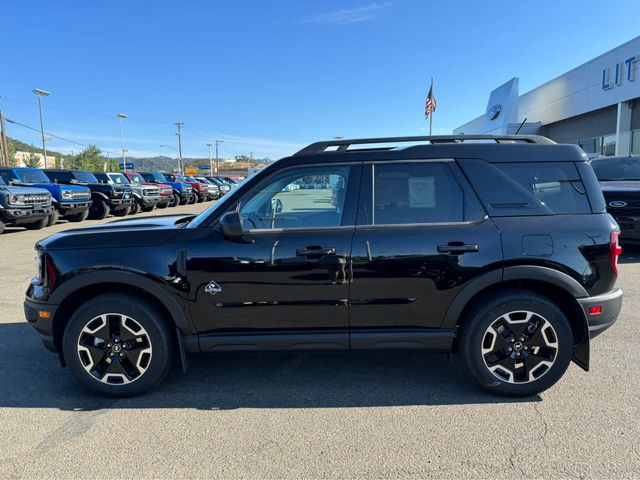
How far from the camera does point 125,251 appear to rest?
3.14 metres

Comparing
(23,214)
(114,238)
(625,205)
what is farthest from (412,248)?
(23,214)

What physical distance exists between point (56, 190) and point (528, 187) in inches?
598

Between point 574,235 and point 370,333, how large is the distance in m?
1.58

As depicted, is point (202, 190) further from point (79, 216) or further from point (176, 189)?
point (79, 216)

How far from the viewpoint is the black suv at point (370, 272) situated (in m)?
3.08

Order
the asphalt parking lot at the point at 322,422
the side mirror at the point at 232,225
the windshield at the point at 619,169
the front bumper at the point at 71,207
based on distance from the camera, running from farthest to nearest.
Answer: the front bumper at the point at 71,207 < the windshield at the point at 619,169 < the side mirror at the point at 232,225 < the asphalt parking lot at the point at 322,422

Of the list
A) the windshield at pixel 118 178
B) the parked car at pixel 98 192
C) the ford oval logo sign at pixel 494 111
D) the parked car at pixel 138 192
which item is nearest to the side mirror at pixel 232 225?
the parked car at pixel 98 192

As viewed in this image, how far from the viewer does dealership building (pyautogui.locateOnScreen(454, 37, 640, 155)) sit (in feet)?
68.3

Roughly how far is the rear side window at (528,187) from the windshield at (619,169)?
24.0 ft

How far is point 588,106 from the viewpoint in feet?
78.8

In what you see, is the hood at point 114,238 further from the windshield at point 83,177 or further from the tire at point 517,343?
the windshield at point 83,177

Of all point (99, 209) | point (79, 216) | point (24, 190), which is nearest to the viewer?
point (24, 190)

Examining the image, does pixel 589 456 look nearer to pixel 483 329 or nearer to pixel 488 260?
pixel 483 329

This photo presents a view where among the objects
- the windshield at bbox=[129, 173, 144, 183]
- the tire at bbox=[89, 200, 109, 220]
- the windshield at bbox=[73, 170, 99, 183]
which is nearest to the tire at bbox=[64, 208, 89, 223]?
the tire at bbox=[89, 200, 109, 220]
